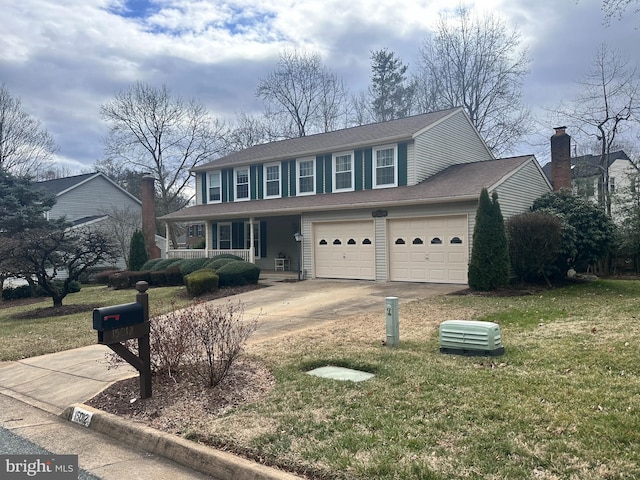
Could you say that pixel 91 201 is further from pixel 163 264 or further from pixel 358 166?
pixel 358 166

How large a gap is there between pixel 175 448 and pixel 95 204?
33.5 metres

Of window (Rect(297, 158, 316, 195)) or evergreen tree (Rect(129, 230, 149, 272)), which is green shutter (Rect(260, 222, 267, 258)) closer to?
window (Rect(297, 158, 316, 195))

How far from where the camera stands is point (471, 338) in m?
6.52

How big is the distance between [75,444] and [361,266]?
13.7 metres

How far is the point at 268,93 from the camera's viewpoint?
126ft

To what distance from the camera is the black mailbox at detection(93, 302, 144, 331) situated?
16.2 feet

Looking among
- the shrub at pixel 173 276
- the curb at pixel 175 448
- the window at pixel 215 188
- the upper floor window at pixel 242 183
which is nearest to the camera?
the curb at pixel 175 448

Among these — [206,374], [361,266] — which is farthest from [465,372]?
→ [361,266]

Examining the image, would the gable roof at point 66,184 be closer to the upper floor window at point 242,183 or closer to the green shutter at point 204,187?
the green shutter at point 204,187

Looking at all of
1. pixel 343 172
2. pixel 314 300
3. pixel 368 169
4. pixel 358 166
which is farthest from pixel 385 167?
pixel 314 300

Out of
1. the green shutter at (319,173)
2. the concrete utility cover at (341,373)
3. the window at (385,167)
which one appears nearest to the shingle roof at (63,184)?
the green shutter at (319,173)

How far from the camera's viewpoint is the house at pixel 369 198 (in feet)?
52.7

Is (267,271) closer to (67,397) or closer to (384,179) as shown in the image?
(384,179)

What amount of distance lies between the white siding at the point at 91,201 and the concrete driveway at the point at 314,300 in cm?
2082
